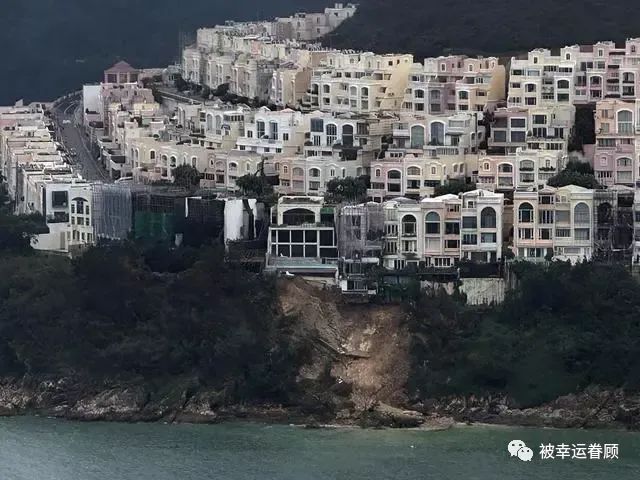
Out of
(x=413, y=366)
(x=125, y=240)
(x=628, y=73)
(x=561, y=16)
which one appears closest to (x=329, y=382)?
(x=413, y=366)

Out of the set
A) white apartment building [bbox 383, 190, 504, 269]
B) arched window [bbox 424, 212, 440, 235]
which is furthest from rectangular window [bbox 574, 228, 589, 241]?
arched window [bbox 424, 212, 440, 235]

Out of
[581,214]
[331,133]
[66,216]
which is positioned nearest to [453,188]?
[581,214]

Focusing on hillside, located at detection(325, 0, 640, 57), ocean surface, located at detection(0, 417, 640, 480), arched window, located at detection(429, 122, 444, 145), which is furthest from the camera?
hillside, located at detection(325, 0, 640, 57)

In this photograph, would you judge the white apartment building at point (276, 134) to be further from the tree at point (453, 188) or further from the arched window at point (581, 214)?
the arched window at point (581, 214)

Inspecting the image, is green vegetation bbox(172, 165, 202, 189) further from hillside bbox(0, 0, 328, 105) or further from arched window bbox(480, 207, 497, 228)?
hillside bbox(0, 0, 328, 105)

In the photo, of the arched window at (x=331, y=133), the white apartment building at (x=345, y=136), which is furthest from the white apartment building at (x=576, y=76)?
the arched window at (x=331, y=133)

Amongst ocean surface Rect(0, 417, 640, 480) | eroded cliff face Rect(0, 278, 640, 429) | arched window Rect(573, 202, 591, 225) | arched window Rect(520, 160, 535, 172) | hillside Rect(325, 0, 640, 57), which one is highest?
hillside Rect(325, 0, 640, 57)
